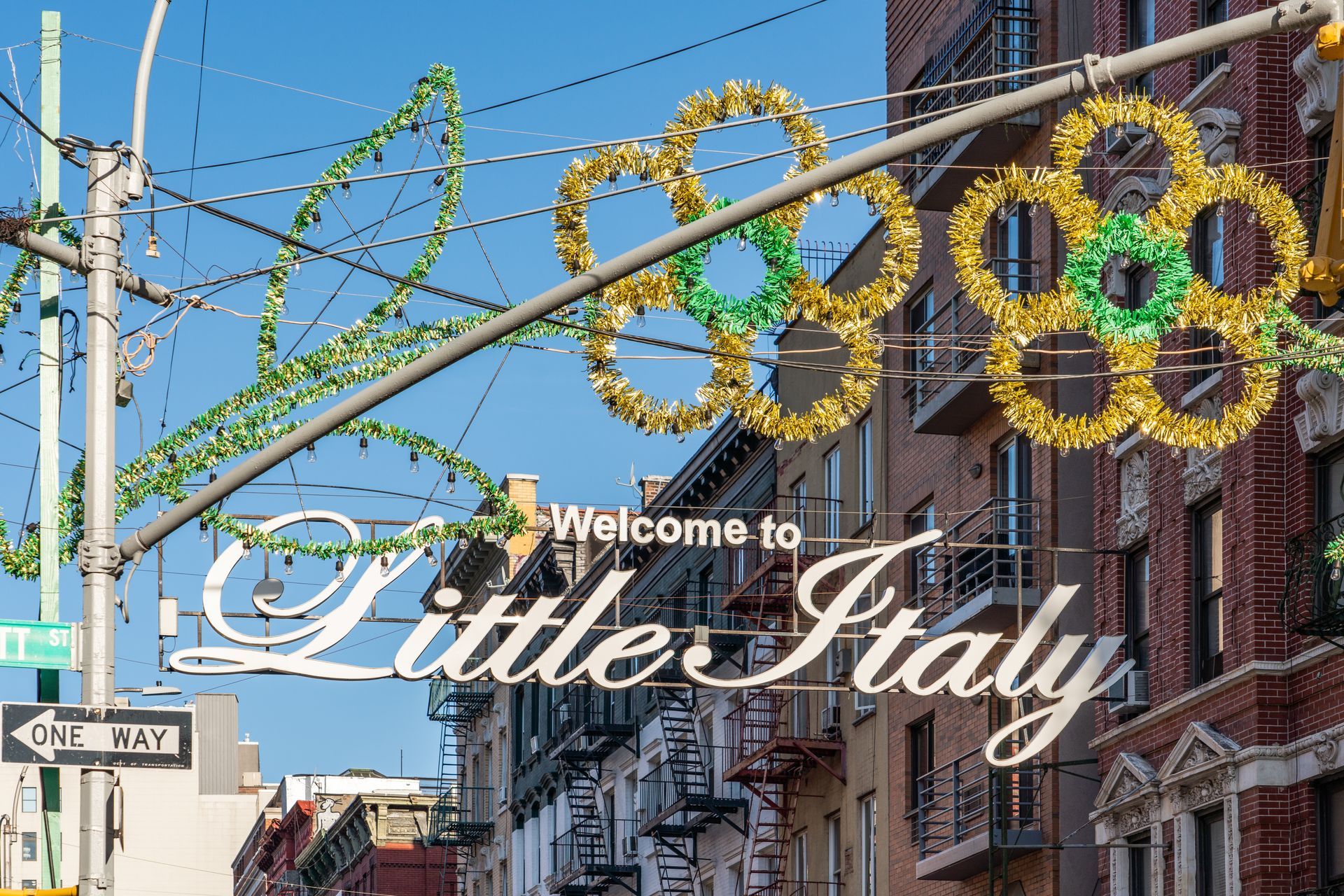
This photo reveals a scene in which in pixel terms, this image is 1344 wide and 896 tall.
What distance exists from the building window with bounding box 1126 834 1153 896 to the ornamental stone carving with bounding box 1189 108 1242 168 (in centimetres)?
790

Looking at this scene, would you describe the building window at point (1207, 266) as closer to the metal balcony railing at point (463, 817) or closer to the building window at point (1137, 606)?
the building window at point (1137, 606)

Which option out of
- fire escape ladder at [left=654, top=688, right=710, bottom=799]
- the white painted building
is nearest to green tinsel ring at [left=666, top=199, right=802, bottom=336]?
fire escape ladder at [left=654, top=688, right=710, bottom=799]

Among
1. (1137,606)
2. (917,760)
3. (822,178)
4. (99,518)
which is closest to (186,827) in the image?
(917,760)

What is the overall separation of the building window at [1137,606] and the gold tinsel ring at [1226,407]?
5333mm

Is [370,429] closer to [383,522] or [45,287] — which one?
[383,522]

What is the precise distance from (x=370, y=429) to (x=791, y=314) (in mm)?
4142

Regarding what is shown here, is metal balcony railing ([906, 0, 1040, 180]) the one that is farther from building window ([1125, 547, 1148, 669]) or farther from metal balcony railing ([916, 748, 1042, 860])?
metal balcony railing ([916, 748, 1042, 860])

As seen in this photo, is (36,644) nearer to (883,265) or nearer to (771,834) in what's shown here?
(883,265)

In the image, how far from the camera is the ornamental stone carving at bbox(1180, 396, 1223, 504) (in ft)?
81.6

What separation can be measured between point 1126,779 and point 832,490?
14.4 metres

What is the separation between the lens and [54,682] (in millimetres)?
18906

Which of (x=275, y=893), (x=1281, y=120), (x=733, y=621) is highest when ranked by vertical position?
(x=1281, y=120)

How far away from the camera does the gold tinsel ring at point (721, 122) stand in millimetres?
20328

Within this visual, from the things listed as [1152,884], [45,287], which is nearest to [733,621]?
[1152,884]
